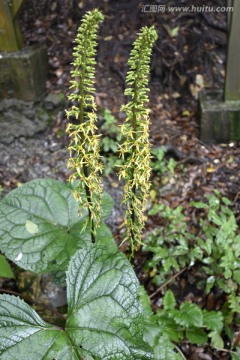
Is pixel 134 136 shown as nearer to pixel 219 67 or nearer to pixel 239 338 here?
pixel 239 338

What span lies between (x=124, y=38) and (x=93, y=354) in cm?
395

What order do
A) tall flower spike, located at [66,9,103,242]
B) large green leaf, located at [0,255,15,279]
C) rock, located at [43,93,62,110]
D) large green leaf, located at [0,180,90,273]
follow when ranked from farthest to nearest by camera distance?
rock, located at [43,93,62,110]
large green leaf, located at [0,255,15,279]
large green leaf, located at [0,180,90,273]
tall flower spike, located at [66,9,103,242]

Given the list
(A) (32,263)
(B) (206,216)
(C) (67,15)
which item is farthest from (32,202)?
(C) (67,15)

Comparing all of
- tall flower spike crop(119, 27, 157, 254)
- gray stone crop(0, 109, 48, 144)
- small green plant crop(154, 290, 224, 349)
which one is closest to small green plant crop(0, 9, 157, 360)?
tall flower spike crop(119, 27, 157, 254)

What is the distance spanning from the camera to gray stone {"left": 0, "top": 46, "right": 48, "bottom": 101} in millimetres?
4008

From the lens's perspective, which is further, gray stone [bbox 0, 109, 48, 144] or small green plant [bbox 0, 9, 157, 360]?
gray stone [bbox 0, 109, 48, 144]

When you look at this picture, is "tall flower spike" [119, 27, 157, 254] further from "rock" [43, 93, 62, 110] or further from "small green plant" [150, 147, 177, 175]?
"rock" [43, 93, 62, 110]

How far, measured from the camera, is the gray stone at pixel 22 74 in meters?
4.01

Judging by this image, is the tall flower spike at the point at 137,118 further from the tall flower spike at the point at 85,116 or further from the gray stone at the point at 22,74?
the gray stone at the point at 22,74

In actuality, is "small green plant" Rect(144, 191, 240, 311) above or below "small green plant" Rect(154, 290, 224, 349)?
above

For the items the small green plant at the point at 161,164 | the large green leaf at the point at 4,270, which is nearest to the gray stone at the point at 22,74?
the small green plant at the point at 161,164

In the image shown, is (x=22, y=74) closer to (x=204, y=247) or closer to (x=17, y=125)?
(x=17, y=125)

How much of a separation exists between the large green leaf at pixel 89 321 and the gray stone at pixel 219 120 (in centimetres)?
249

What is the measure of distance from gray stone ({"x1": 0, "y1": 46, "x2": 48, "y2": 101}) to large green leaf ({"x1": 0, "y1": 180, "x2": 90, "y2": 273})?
6.49ft
